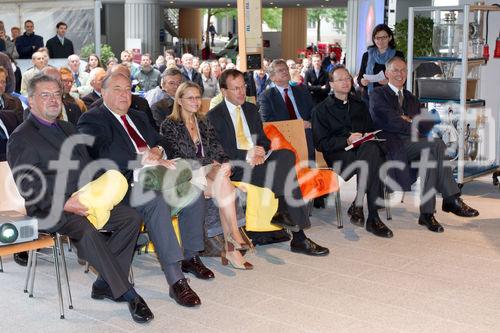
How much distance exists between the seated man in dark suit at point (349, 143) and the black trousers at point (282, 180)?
838mm

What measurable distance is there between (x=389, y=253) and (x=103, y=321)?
2.31 metres

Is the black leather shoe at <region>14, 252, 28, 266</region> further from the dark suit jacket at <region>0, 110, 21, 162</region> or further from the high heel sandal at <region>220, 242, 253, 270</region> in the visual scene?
the high heel sandal at <region>220, 242, 253, 270</region>

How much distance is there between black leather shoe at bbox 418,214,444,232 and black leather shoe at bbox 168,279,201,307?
2.57m

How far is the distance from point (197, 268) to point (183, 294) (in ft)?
1.90

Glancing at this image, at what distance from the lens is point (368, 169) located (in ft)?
20.0

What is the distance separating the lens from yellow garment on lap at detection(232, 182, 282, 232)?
541cm

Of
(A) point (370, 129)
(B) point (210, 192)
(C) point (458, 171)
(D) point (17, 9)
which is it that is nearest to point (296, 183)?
(B) point (210, 192)

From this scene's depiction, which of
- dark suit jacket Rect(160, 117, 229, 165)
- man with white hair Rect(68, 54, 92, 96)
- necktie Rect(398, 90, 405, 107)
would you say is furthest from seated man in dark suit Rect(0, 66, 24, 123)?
man with white hair Rect(68, 54, 92, 96)

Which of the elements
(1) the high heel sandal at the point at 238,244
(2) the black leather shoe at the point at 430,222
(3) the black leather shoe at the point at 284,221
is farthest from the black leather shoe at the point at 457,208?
(1) the high heel sandal at the point at 238,244

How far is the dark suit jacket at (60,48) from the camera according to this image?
12148 mm

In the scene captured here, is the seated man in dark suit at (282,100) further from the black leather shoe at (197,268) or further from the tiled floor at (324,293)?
the black leather shoe at (197,268)

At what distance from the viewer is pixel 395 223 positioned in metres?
6.44

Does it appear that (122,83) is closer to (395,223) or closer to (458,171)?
(395,223)

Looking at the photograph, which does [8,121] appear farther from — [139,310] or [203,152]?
[139,310]
